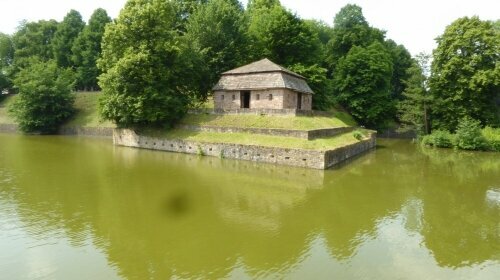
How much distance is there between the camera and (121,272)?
9258 mm

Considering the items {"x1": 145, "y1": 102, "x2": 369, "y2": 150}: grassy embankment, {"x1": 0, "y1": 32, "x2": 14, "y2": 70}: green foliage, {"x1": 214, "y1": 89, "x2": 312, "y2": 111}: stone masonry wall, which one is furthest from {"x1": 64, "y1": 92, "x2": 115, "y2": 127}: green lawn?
{"x1": 0, "y1": 32, "x2": 14, "y2": 70}: green foliage

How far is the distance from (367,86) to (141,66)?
28.5 m

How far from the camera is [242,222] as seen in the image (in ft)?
43.9

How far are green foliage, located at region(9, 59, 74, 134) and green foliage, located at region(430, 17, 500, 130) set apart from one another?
45.2 m

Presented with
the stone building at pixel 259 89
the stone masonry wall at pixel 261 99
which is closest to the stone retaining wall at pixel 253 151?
the stone building at pixel 259 89

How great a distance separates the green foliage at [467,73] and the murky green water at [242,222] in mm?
17198

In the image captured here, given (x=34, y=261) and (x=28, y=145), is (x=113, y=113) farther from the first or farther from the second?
(x=34, y=261)

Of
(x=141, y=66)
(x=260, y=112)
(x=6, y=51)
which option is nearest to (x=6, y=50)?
(x=6, y=51)

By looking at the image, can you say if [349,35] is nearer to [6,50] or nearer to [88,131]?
[88,131]

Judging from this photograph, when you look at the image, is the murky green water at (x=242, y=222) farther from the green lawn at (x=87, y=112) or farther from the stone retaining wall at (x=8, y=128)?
the stone retaining wall at (x=8, y=128)

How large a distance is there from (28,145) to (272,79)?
921 inches

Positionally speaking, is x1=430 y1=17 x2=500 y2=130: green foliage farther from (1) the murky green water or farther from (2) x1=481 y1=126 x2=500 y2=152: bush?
(1) the murky green water

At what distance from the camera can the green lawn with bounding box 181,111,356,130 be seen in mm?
29177

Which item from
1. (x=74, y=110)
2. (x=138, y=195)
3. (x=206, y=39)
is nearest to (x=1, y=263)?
(x=138, y=195)
